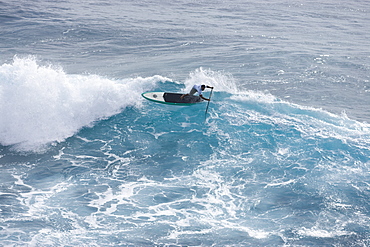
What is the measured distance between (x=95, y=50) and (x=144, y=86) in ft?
42.9

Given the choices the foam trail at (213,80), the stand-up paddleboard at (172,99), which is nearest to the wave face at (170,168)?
the foam trail at (213,80)

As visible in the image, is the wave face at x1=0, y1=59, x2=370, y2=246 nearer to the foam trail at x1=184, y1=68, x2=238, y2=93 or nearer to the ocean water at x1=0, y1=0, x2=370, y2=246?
the ocean water at x1=0, y1=0, x2=370, y2=246

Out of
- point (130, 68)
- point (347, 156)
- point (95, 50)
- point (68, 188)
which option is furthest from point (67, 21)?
point (347, 156)

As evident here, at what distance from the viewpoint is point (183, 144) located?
74.3 feet

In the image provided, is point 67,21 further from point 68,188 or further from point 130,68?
point 68,188

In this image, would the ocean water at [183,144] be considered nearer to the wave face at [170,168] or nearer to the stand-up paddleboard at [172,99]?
the wave face at [170,168]

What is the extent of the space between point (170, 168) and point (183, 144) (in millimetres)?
2614

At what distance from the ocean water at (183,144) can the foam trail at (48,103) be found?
3.1 inches

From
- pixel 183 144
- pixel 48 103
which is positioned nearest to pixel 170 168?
pixel 183 144

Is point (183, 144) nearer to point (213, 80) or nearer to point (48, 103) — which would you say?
point (213, 80)

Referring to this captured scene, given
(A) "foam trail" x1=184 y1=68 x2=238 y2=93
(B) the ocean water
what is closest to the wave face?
(B) the ocean water

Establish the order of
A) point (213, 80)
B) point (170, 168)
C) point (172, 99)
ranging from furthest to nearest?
point (213, 80) < point (172, 99) < point (170, 168)

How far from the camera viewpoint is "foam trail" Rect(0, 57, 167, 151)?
22906 mm

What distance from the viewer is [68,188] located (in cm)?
1839
